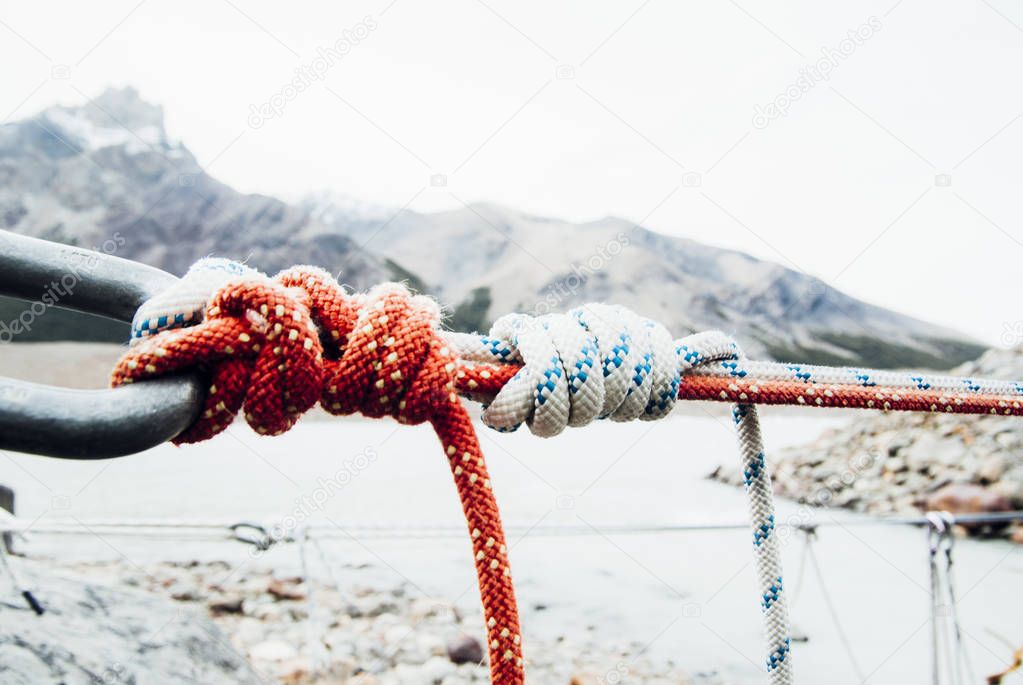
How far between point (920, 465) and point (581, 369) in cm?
608

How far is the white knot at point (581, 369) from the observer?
501 mm

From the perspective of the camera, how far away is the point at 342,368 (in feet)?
1.46

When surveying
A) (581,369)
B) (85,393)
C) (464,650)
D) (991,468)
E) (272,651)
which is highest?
(991,468)

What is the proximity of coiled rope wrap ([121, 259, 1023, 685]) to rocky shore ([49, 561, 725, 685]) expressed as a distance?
161cm

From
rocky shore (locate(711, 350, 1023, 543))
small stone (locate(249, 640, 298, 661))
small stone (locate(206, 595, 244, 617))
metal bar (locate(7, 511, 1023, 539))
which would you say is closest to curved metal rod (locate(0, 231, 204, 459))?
metal bar (locate(7, 511, 1023, 539))

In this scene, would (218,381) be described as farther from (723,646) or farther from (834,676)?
(723,646)

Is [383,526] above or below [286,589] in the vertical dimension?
above

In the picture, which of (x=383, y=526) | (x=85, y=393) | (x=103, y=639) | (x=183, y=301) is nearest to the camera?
(x=85, y=393)

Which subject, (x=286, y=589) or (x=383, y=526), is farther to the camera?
(x=286, y=589)

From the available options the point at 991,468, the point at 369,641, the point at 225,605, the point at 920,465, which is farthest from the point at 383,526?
the point at 920,465

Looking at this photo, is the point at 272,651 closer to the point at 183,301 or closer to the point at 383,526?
the point at 383,526

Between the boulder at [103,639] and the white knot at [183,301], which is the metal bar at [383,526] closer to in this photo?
Result: the boulder at [103,639]

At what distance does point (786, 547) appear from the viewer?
197 inches

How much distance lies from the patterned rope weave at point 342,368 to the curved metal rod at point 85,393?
0.08 feet
